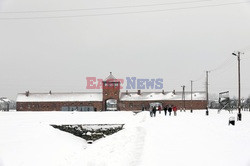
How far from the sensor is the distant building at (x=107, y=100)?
97062 mm

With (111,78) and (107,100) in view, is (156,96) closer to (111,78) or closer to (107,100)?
(111,78)

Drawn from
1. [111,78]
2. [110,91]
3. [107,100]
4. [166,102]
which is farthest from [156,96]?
[107,100]

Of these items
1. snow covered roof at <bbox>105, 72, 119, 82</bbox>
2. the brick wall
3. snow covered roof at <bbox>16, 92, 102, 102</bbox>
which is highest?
snow covered roof at <bbox>105, 72, 119, 82</bbox>

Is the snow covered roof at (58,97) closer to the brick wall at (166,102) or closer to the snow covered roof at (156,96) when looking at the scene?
the brick wall at (166,102)

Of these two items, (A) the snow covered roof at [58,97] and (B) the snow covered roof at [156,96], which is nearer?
(B) the snow covered roof at [156,96]

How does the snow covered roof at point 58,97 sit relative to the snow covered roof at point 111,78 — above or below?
below

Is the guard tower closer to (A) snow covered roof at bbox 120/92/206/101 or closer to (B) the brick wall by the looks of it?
(B) the brick wall

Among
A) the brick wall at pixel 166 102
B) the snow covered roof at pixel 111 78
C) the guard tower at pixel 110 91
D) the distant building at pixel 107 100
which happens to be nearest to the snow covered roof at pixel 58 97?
the distant building at pixel 107 100

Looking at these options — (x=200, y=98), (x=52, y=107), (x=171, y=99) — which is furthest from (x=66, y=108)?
(x=200, y=98)

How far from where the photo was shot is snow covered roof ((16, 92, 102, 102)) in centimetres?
9894

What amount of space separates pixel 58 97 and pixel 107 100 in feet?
46.4

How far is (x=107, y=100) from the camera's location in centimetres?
9900

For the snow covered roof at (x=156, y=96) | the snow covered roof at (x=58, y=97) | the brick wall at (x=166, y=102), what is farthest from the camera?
the snow covered roof at (x=58, y=97)

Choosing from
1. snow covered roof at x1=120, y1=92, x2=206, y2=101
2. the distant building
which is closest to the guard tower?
the distant building
